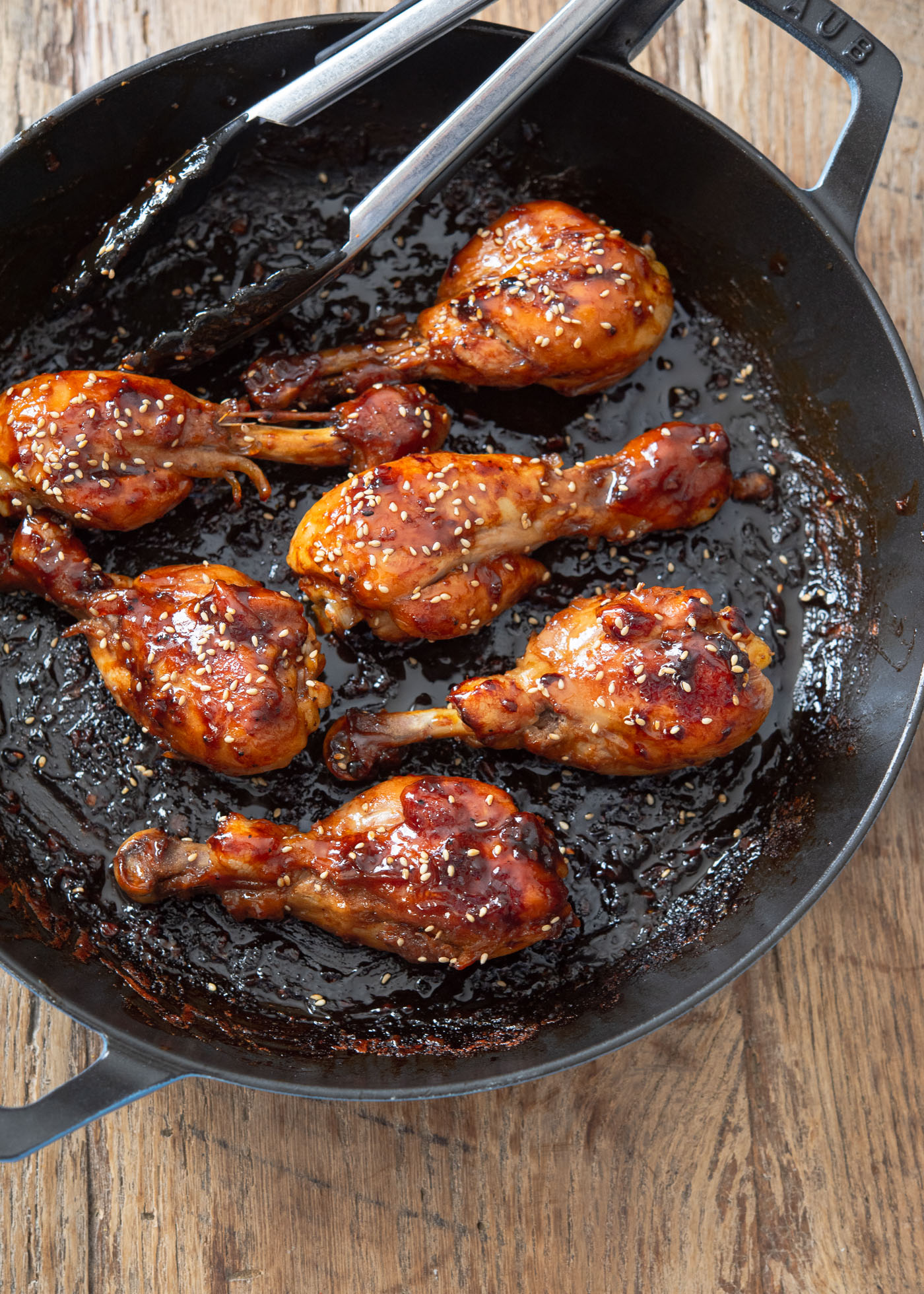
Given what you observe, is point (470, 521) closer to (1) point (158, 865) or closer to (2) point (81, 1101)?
(1) point (158, 865)

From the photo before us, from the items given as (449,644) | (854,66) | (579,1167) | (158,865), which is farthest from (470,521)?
(579,1167)

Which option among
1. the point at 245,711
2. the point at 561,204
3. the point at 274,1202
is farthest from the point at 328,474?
the point at 274,1202

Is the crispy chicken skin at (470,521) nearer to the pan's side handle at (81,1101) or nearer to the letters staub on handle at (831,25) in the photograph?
the letters staub on handle at (831,25)

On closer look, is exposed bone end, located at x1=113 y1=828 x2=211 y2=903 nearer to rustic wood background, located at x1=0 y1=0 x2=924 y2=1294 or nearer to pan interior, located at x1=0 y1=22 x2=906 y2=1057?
pan interior, located at x1=0 y1=22 x2=906 y2=1057

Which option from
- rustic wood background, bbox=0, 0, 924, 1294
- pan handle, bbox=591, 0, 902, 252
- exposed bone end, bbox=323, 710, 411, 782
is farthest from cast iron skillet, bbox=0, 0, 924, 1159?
rustic wood background, bbox=0, 0, 924, 1294

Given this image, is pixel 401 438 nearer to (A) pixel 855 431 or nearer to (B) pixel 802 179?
(A) pixel 855 431

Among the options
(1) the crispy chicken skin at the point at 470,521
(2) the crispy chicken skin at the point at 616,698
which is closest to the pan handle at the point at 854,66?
(1) the crispy chicken skin at the point at 470,521
